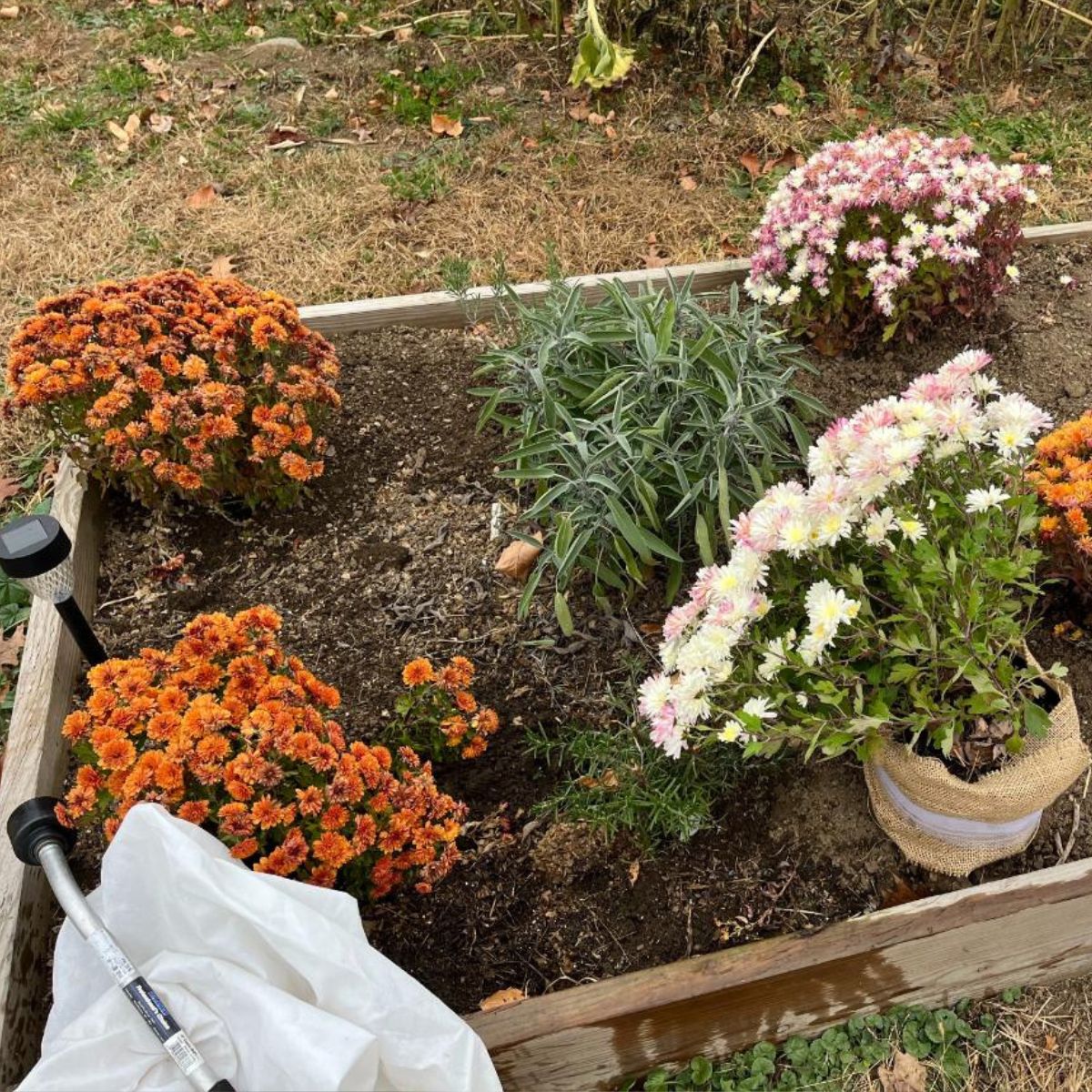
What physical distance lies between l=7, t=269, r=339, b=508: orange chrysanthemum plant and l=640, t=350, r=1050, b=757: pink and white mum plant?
125 cm

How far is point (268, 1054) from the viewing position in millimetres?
1216

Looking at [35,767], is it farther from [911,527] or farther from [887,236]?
[887,236]

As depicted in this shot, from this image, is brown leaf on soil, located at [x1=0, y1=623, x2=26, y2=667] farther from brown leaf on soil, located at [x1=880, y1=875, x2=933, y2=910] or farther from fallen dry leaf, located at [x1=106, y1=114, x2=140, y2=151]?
fallen dry leaf, located at [x1=106, y1=114, x2=140, y2=151]

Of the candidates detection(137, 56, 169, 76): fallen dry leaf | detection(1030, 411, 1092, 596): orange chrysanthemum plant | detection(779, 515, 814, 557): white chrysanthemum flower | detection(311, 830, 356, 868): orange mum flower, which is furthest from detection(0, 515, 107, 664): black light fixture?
detection(137, 56, 169, 76): fallen dry leaf

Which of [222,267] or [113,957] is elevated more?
[113,957]

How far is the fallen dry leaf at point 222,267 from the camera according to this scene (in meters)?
3.50

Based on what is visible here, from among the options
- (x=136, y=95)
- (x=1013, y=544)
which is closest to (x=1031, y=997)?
(x=1013, y=544)

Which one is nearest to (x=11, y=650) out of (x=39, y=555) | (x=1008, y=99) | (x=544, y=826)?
(x=39, y=555)

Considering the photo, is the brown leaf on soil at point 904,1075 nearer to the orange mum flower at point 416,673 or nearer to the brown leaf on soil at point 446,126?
the orange mum flower at point 416,673

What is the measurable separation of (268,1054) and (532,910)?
74cm

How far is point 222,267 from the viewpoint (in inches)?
139

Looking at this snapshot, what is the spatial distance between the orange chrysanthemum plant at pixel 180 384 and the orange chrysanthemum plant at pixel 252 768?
0.70m

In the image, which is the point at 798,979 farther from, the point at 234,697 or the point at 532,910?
the point at 234,697

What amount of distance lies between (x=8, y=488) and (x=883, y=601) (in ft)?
8.33
